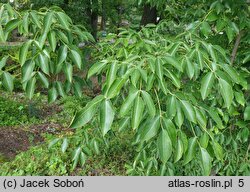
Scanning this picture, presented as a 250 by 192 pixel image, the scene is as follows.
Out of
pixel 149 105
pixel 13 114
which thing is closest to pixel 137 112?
pixel 149 105

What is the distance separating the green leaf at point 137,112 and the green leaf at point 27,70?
21.1 inches

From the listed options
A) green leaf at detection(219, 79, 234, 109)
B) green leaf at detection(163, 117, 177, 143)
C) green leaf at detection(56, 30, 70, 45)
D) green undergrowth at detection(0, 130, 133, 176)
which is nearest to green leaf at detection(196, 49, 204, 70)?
green leaf at detection(219, 79, 234, 109)

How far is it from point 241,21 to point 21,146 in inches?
127

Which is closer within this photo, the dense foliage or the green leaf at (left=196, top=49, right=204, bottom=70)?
the dense foliage

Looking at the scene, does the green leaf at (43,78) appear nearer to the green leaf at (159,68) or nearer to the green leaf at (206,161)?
the green leaf at (159,68)

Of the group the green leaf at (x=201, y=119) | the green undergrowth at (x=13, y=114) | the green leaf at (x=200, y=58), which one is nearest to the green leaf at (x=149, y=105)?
the green leaf at (x=201, y=119)

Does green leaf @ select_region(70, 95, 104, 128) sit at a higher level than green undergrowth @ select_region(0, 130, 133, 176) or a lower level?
higher

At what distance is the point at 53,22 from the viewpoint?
4.79ft

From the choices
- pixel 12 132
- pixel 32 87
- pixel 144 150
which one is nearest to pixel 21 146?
pixel 12 132

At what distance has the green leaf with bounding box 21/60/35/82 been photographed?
4.73ft

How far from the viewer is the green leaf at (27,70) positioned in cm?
144

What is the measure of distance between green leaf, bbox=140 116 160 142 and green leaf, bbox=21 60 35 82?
0.58 m

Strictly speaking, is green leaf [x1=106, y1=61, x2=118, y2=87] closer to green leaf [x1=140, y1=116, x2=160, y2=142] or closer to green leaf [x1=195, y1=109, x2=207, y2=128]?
green leaf [x1=140, y1=116, x2=160, y2=142]

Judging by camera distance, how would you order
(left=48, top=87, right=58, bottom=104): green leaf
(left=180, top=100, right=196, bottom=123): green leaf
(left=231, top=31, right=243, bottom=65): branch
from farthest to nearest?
(left=231, top=31, right=243, bottom=65): branch
(left=48, top=87, right=58, bottom=104): green leaf
(left=180, top=100, right=196, bottom=123): green leaf
